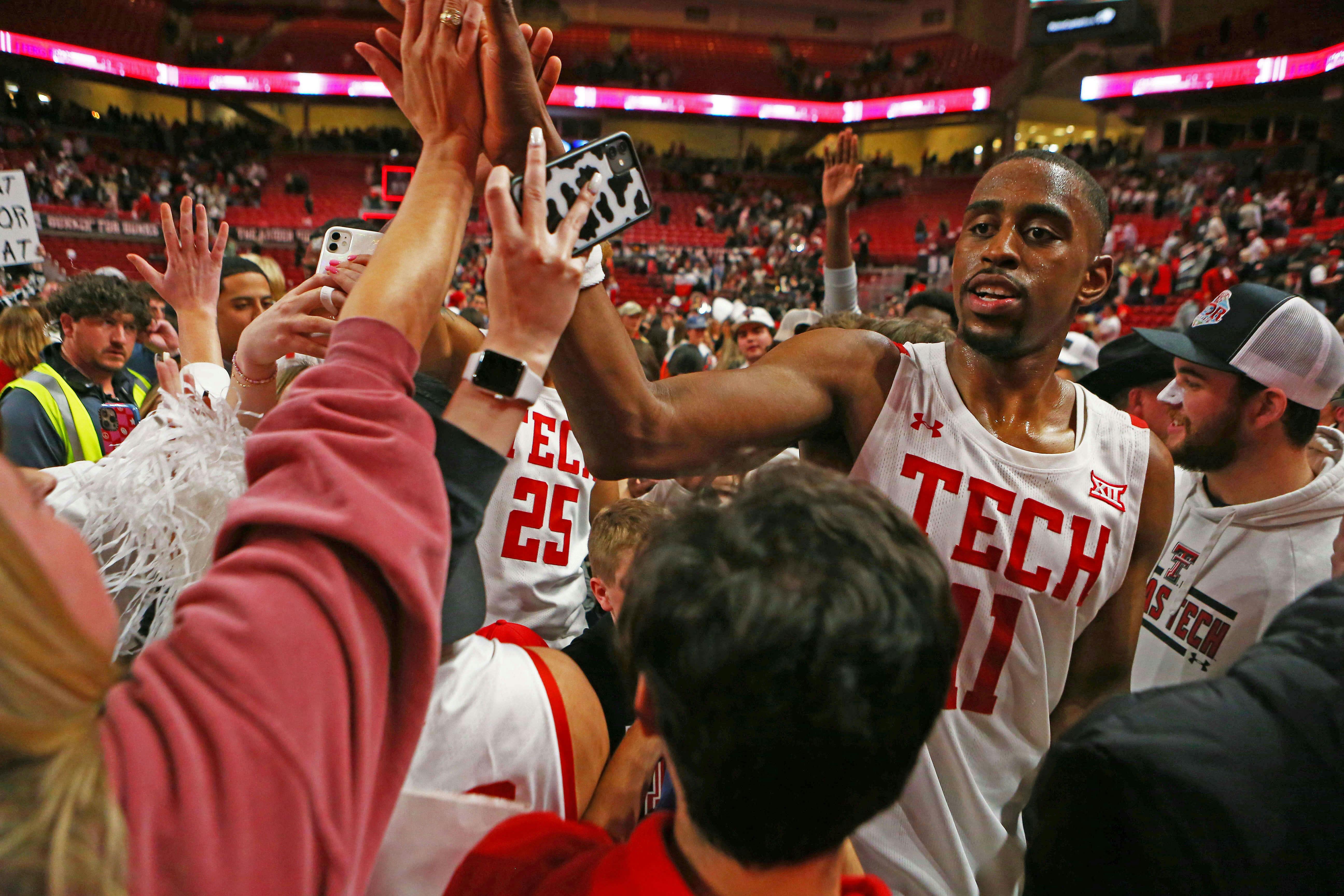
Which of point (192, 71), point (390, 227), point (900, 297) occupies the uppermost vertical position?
point (192, 71)

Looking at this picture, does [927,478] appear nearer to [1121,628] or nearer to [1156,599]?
[1121,628]

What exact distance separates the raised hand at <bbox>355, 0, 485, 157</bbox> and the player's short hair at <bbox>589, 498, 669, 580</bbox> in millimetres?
1107

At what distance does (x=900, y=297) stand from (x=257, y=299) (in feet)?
55.2

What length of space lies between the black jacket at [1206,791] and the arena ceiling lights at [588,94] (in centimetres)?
2729

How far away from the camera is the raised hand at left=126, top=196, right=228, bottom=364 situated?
1919mm

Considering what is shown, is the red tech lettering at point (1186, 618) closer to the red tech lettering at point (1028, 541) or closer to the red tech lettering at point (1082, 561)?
the red tech lettering at point (1082, 561)

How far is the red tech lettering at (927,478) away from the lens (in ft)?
5.68

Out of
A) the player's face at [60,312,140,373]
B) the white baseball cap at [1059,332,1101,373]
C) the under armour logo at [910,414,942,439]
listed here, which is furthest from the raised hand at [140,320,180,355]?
the white baseball cap at [1059,332,1101,373]

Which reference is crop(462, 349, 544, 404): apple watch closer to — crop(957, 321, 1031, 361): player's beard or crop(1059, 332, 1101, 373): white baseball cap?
crop(957, 321, 1031, 361): player's beard

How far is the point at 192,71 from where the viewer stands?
27109 millimetres

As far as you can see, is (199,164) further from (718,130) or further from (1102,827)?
(1102,827)

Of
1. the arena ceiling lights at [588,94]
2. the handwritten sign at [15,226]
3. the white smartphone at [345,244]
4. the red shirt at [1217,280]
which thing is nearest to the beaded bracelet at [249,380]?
the white smartphone at [345,244]

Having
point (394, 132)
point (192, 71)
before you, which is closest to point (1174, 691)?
point (394, 132)

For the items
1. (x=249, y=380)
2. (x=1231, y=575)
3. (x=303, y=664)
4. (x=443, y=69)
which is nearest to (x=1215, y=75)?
(x=1231, y=575)
